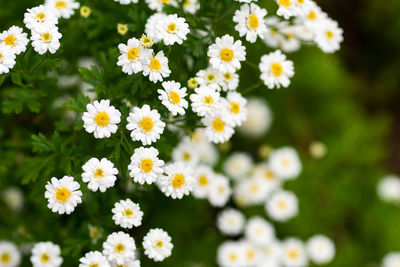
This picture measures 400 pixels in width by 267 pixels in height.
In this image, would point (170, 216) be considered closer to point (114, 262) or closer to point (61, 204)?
point (114, 262)

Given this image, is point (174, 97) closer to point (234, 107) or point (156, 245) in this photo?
point (234, 107)

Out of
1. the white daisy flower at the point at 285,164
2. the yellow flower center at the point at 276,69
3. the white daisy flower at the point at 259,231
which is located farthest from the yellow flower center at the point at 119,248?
the white daisy flower at the point at 285,164

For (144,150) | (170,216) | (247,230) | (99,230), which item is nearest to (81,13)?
(144,150)

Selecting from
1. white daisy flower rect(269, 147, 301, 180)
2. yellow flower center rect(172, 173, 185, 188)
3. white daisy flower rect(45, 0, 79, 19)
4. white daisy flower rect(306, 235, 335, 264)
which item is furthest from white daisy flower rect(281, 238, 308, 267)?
white daisy flower rect(45, 0, 79, 19)

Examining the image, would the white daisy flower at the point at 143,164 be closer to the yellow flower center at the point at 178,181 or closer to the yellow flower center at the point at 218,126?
the yellow flower center at the point at 178,181

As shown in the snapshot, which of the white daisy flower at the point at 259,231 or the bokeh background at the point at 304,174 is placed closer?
the bokeh background at the point at 304,174

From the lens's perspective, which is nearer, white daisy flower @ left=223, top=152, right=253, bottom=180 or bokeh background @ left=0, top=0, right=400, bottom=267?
bokeh background @ left=0, top=0, right=400, bottom=267

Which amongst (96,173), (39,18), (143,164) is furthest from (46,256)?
(39,18)

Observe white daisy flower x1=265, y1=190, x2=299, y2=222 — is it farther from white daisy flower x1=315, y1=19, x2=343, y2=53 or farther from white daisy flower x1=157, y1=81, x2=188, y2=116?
white daisy flower x1=157, y1=81, x2=188, y2=116
